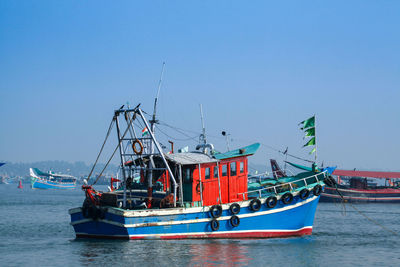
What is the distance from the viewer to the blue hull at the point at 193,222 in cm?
2258

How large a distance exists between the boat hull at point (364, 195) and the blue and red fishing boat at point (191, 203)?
4141 centimetres

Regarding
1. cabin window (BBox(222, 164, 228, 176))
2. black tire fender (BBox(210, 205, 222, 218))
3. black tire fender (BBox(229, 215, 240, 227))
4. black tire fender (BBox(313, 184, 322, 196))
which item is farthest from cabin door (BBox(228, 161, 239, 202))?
black tire fender (BBox(313, 184, 322, 196))

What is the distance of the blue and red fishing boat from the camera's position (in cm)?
2305

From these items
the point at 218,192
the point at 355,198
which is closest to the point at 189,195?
the point at 218,192

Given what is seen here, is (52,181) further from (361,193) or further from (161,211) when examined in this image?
(161,211)

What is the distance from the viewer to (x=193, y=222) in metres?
23.9

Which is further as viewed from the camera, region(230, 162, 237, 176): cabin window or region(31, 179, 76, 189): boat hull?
region(31, 179, 76, 189): boat hull

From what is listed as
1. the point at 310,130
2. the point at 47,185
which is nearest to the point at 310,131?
the point at 310,130

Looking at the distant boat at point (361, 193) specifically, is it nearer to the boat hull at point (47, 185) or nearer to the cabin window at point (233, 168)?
the cabin window at point (233, 168)

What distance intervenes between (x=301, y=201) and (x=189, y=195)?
6014 millimetres

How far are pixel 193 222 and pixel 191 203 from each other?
1190 millimetres

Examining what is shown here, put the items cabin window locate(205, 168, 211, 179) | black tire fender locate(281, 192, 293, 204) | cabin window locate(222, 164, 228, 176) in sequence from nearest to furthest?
1. cabin window locate(205, 168, 211, 179)
2. black tire fender locate(281, 192, 293, 204)
3. cabin window locate(222, 164, 228, 176)

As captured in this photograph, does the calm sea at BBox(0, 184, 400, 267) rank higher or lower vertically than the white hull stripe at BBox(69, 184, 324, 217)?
lower

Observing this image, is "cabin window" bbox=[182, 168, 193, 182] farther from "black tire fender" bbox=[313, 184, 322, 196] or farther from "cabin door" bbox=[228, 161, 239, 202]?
"black tire fender" bbox=[313, 184, 322, 196]
